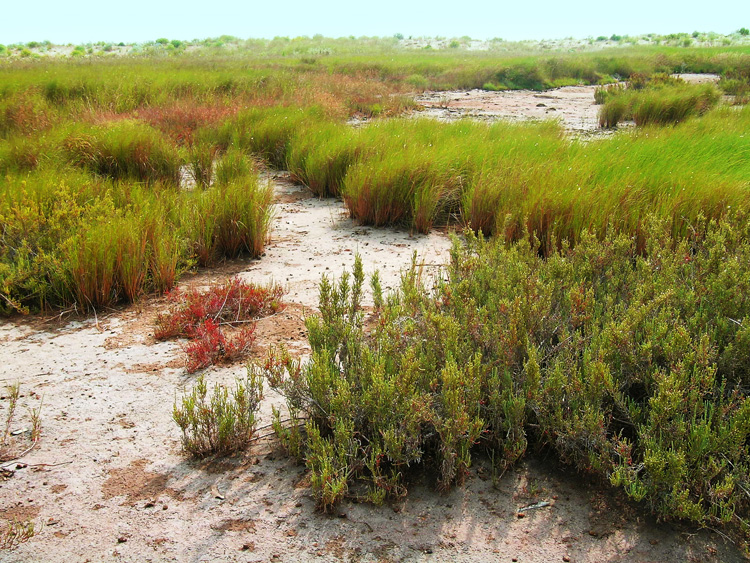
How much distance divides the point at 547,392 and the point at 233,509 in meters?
1.37

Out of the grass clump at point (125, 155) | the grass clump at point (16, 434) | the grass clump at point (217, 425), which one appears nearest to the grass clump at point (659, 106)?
the grass clump at point (125, 155)

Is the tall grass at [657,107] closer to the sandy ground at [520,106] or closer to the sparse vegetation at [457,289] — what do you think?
the sandy ground at [520,106]

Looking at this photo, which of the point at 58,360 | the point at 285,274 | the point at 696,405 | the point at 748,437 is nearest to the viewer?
the point at 696,405

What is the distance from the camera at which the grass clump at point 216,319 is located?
354cm

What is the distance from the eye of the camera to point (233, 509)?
238 cm

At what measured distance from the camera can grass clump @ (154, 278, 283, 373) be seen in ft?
11.6

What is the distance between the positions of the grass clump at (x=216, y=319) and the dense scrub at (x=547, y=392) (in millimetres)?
774

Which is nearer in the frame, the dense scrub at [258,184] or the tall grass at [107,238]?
the tall grass at [107,238]

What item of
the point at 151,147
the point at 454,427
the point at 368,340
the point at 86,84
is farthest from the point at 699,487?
the point at 86,84

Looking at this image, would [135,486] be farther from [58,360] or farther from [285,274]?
[285,274]

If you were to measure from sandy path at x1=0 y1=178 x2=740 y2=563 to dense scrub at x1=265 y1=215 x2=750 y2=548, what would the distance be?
0.10 m

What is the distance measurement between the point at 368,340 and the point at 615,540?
1574 millimetres

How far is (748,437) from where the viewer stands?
2566 millimetres

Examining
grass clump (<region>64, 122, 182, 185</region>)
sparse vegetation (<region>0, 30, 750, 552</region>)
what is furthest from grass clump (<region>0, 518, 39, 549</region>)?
grass clump (<region>64, 122, 182, 185</region>)
